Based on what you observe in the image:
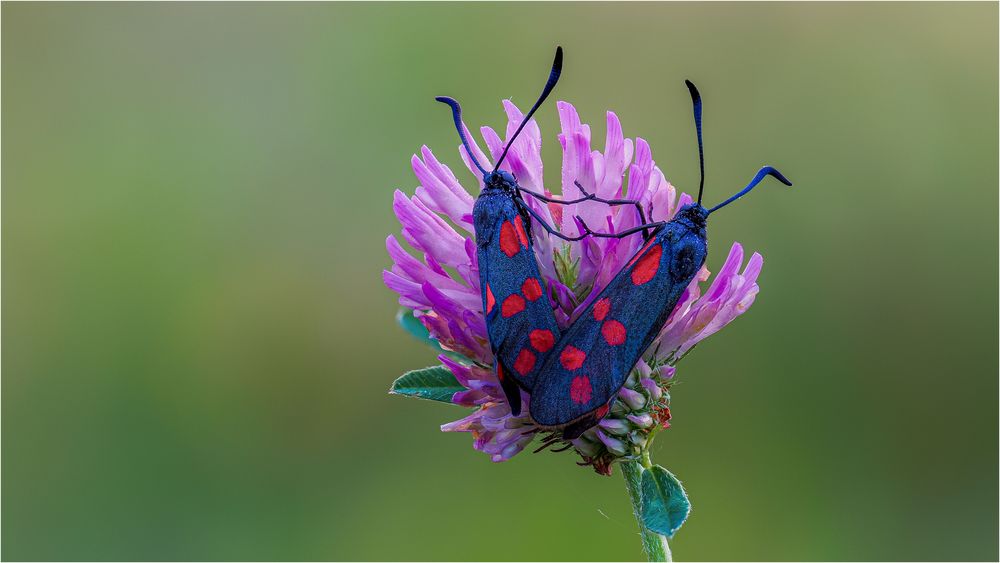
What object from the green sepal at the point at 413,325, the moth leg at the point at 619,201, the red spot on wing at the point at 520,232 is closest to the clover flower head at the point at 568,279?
the moth leg at the point at 619,201

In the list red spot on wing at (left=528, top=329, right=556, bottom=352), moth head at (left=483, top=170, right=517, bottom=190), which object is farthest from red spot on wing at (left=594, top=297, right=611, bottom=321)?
moth head at (left=483, top=170, right=517, bottom=190)

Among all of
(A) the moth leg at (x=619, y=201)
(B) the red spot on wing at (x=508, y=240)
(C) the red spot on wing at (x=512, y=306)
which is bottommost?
(C) the red spot on wing at (x=512, y=306)

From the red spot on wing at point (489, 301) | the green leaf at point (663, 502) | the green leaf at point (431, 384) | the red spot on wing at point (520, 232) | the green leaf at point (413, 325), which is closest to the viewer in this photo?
the green leaf at point (663, 502)

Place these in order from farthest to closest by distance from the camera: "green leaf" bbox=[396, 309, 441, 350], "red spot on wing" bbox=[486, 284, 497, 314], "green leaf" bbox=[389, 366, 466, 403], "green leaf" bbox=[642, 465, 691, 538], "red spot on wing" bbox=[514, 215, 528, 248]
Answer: "green leaf" bbox=[396, 309, 441, 350], "green leaf" bbox=[389, 366, 466, 403], "red spot on wing" bbox=[514, 215, 528, 248], "red spot on wing" bbox=[486, 284, 497, 314], "green leaf" bbox=[642, 465, 691, 538]

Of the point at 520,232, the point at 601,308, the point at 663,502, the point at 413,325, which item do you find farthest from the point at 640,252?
the point at 413,325

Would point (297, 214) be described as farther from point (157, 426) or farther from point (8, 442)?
point (8, 442)

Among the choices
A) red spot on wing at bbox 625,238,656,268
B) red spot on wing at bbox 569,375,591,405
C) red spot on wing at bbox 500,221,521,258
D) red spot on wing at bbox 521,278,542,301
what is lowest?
red spot on wing at bbox 569,375,591,405

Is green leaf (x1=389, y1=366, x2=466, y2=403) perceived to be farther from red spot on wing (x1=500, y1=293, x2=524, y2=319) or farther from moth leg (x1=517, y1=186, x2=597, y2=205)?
moth leg (x1=517, y1=186, x2=597, y2=205)

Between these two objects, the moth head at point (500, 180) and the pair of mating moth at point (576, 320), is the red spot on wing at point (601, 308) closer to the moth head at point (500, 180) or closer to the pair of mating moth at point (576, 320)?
the pair of mating moth at point (576, 320)
